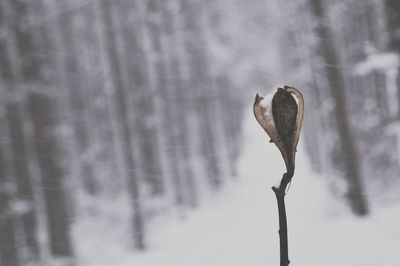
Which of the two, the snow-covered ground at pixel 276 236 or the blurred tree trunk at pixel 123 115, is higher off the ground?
the blurred tree trunk at pixel 123 115

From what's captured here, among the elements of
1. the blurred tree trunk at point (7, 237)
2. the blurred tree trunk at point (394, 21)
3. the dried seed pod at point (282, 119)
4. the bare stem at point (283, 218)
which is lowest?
the blurred tree trunk at point (7, 237)

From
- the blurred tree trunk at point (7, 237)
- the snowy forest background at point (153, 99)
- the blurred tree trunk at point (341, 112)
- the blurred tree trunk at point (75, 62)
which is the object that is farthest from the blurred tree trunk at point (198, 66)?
the blurred tree trunk at point (7, 237)

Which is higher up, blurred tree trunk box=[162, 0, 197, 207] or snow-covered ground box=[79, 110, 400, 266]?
blurred tree trunk box=[162, 0, 197, 207]

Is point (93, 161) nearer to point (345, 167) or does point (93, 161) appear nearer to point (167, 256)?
point (167, 256)

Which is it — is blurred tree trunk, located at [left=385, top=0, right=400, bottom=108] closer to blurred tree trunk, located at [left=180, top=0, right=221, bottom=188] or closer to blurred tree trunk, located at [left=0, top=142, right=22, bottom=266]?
blurred tree trunk, located at [left=0, top=142, right=22, bottom=266]

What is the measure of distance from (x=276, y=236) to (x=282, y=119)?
153 inches

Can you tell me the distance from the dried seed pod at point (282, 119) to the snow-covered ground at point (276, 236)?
78 millimetres

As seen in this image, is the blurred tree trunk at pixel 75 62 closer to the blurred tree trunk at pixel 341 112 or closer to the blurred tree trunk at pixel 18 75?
the blurred tree trunk at pixel 18 75

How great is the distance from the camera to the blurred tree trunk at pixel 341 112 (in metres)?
3.82

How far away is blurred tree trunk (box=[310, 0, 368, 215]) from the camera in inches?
150

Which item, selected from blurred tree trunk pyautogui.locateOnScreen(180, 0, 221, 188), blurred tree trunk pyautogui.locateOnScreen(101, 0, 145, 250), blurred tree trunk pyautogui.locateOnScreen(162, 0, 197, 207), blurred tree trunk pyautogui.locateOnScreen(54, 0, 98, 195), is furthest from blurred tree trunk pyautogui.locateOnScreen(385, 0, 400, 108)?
blurred tree trunk pyautogui.locateOnScreen(180, 0, 221, 188)

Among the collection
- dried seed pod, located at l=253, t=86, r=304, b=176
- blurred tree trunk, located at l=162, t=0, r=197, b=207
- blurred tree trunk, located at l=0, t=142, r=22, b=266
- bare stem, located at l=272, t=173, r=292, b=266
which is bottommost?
blurred tree trunk, located at l=0, t=142, r=22, b=266

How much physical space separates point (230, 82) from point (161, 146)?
301 centimetres

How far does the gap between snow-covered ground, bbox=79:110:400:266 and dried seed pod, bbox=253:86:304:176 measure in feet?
0.26
